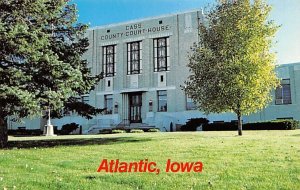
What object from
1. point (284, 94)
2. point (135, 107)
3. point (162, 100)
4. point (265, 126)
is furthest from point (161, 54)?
point (265, 126)

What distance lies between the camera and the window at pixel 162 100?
4406cm

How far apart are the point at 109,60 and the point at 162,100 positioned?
9796mm

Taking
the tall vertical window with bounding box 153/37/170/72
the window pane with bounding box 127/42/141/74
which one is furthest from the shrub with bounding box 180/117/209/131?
the window pane with bounding box 127/42/141/74

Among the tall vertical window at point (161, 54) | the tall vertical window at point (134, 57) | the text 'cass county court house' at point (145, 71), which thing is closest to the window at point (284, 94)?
the text 'cass county court house' at point (145, 71)

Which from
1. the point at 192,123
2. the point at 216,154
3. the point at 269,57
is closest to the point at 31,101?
the point at 216,154

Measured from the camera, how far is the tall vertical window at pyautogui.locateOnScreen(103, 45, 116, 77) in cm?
4838

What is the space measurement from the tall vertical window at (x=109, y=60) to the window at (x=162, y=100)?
24.9 ft

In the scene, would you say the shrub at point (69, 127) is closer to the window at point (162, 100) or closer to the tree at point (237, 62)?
the window at point (162, 100)

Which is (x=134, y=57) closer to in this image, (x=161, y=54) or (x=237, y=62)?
(x=161, y=54)

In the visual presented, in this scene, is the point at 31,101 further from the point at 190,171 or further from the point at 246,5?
the point at 246,5

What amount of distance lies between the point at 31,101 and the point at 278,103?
1209 inches

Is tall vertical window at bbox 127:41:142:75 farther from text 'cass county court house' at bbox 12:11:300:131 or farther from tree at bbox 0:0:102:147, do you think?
tree at bbox 0:0:102:147

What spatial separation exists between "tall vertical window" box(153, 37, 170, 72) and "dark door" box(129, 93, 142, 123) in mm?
4295

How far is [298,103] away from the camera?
3853cm
